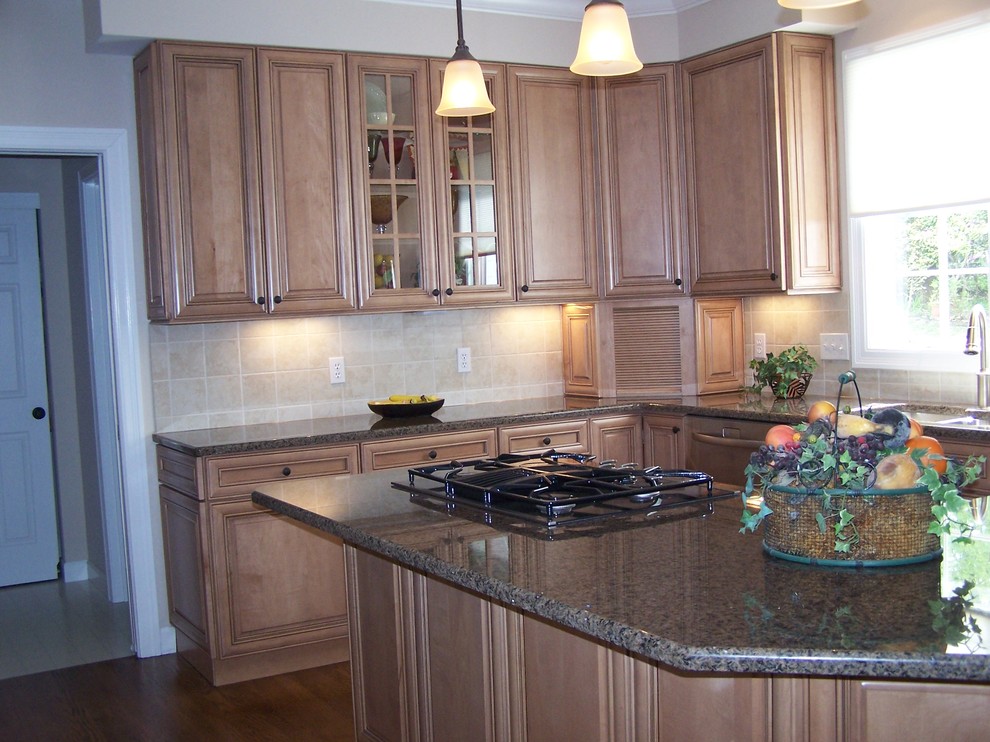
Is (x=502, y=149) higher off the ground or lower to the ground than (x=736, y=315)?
higher

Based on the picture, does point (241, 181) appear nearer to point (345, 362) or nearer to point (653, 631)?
point (345, 362)

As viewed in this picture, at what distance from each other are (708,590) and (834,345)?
325 centimetres

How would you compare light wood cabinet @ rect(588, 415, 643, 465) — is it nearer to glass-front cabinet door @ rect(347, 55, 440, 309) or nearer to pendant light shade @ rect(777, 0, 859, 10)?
glass-front cabinet door @ rect(347, 55, 440, 309)

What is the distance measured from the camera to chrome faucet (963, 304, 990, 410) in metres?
3.87

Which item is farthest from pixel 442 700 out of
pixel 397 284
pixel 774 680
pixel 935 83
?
pixel 935 83

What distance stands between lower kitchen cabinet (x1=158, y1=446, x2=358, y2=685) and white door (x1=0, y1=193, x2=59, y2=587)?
1.94 m

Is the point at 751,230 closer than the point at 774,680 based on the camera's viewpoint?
No

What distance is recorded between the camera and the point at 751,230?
15.2 ft

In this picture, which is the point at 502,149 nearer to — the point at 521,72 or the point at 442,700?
the point at 521,72

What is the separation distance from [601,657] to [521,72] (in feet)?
11.5

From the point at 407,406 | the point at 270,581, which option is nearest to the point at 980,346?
the point at 407,406

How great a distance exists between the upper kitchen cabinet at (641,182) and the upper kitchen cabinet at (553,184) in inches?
3.3

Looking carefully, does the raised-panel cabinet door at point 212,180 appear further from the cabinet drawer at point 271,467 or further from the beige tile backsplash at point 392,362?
the cabinet drawer at point 271,467

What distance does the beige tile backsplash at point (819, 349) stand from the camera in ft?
13.8
